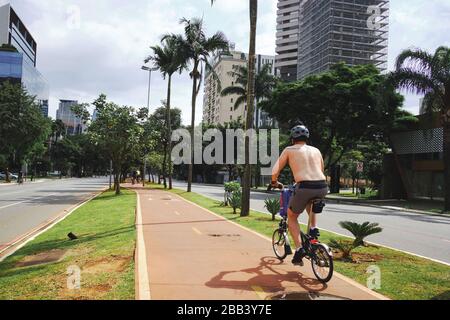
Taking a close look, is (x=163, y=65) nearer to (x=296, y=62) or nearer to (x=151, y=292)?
(x=151, y=292)

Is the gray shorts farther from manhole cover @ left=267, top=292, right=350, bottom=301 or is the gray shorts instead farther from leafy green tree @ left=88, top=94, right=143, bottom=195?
leafy green tree @ left=88, top=94, right=143, bottom=195

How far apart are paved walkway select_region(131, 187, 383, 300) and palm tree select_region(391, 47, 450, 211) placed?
841 inches

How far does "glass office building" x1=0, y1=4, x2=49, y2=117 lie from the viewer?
89.8 meters

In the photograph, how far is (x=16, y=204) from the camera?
2394 centimetres

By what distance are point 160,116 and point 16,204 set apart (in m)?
39.2

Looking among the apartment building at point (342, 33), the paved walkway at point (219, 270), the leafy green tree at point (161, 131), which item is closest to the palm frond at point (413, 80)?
the leafy green tree at point (161, 131)

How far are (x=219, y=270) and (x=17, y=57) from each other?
9400 centimetres

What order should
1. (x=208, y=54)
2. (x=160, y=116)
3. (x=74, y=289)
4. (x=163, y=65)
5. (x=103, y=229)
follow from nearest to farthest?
(x=74, y=289)
(x=103, y=229)
(x=208, y=54)
(x=163, y=65)
(x=160, y=116)

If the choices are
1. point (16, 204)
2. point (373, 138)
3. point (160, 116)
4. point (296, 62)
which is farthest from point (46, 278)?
point (296, 62)

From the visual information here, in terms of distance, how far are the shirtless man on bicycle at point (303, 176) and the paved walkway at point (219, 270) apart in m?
0.64

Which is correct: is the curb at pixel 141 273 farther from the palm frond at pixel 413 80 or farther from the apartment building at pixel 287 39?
the apartment building at pixel 287 39

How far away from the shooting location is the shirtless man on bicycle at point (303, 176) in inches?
261

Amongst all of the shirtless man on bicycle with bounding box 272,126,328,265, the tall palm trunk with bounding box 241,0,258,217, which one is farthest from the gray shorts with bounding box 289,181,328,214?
the tall palm trunk with bounding box 241,0,258,217

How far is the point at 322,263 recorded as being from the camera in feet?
21.0
